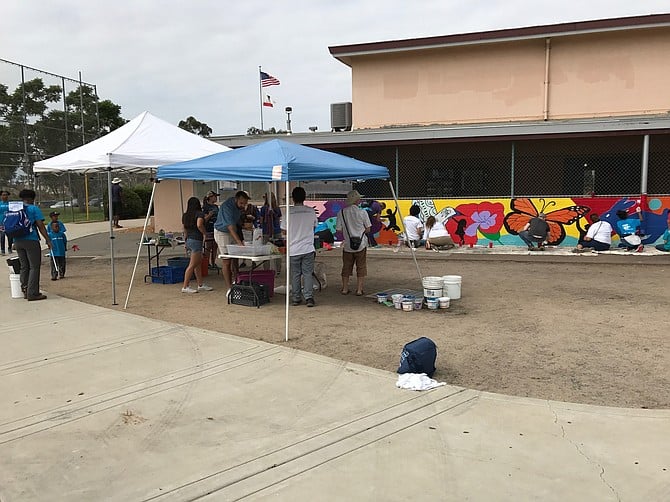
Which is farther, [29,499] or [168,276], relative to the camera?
[168,276]

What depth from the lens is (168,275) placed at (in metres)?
10.7

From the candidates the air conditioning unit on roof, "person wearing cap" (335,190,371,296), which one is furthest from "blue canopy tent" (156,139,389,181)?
the air conditioning unit on roof

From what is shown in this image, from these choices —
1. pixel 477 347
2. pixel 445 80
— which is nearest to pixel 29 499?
pixel 477 347

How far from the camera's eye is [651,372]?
5461 millimetres

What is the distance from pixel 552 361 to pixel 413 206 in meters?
11.1

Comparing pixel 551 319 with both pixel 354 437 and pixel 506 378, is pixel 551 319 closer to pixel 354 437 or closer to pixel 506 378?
pixel 506 378

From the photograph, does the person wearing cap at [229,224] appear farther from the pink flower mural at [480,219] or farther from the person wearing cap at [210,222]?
the pink flower mural at [480,219]

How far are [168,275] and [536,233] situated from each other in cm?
927

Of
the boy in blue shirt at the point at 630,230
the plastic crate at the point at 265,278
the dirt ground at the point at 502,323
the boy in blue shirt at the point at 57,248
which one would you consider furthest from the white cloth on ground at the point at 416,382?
the boy in blue shirt at the point at 630,230

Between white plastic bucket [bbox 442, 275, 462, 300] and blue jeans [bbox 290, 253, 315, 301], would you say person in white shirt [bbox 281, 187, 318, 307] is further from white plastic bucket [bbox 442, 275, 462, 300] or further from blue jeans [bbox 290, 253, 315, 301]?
white plastic bucket [bbox 442, 275, 462, 300]

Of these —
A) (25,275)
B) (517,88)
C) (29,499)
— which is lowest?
(29,499)

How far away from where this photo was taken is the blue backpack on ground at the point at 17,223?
8.79 m

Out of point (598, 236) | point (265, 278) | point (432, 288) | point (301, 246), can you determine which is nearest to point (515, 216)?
point (598, 236)

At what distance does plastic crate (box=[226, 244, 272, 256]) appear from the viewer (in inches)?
343
